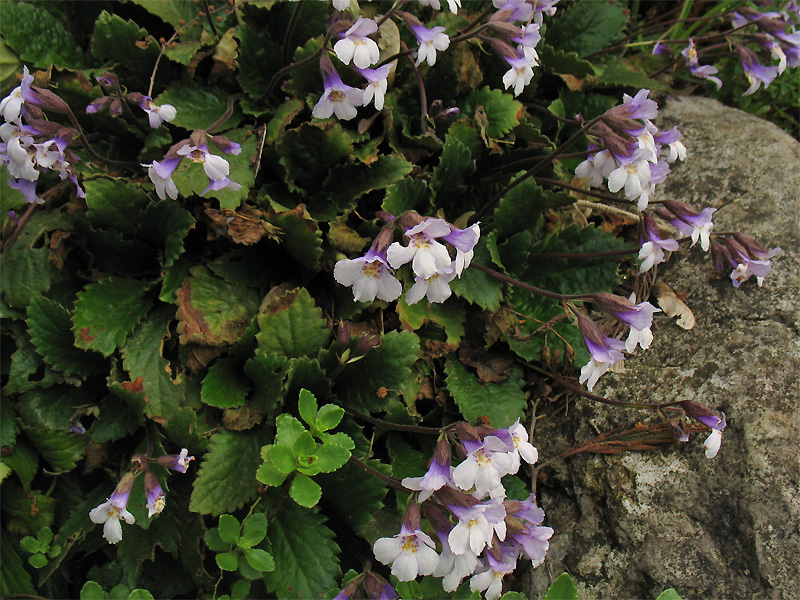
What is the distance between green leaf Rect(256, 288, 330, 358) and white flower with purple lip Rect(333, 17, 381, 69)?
920 millimetres

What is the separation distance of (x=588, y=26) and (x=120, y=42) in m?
2.44

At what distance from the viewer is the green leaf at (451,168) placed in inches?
105

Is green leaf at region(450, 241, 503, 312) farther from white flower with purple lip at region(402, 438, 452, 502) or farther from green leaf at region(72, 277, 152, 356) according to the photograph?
green leaf at region(72, 277, 152, 356)

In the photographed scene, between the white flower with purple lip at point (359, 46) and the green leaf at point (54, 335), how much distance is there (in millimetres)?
1558

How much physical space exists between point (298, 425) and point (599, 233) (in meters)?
1.65

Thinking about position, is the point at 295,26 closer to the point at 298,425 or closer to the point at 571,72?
the point at 571,72

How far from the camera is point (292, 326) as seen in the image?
250 cm

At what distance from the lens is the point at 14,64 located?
292cm

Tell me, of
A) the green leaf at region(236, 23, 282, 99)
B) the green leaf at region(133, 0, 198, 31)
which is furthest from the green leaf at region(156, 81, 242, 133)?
the green leaf at region(133, 0, 198, 31)

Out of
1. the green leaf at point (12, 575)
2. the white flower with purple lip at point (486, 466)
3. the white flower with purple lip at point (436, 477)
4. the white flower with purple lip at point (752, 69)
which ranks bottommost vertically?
the green leaf at point (12, 575)

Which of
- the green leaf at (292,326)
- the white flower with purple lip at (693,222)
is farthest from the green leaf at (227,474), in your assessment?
the white flower with purple lip at (693,222)

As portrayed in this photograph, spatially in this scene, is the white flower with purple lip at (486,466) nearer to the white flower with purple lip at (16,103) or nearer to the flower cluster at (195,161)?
the flower cluster at (195,161)

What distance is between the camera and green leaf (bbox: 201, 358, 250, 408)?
7.97 feet

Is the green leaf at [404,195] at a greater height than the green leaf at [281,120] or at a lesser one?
lesser
